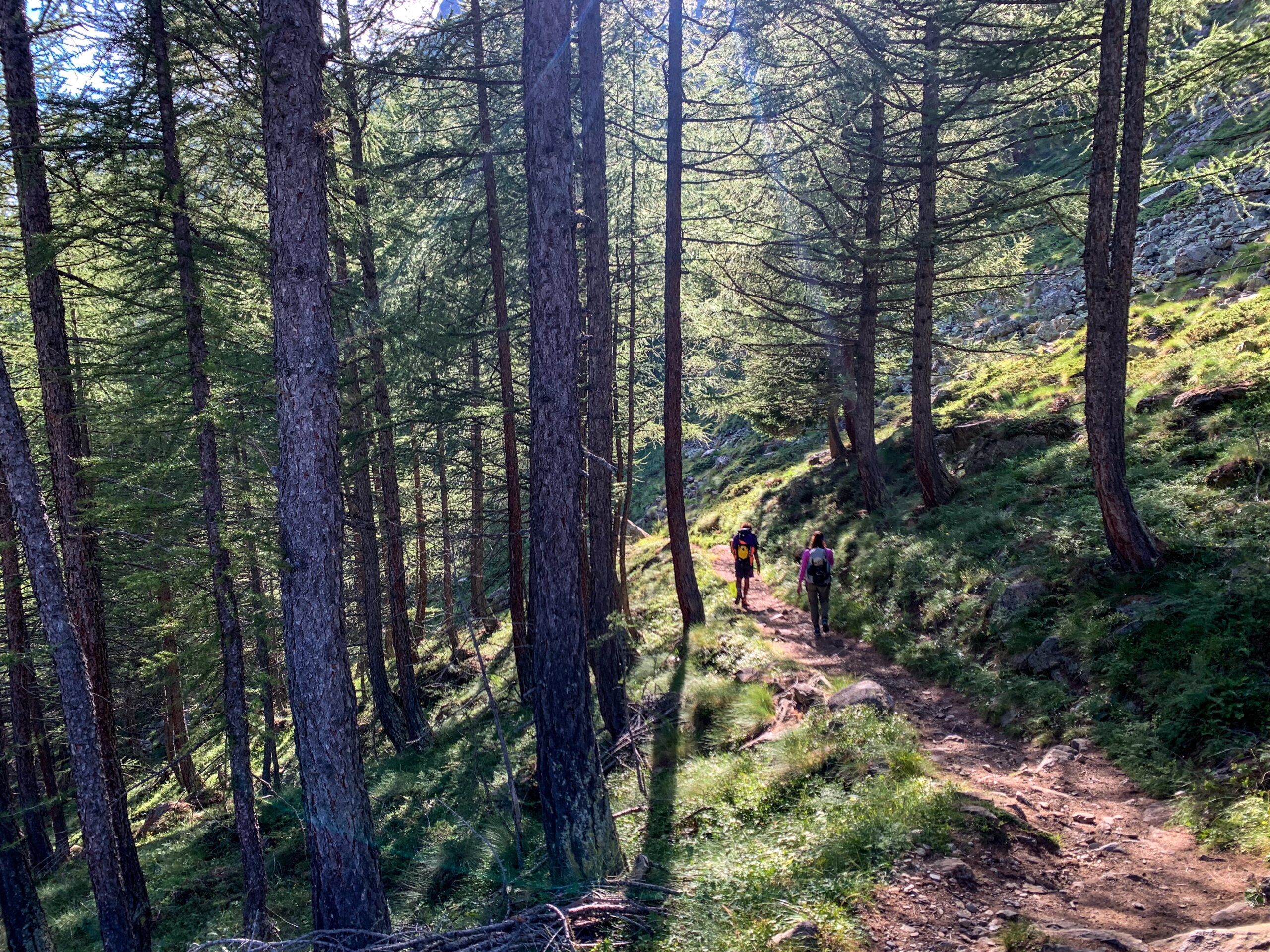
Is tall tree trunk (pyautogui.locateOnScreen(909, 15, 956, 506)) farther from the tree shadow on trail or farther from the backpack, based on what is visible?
the tree shadow on trail

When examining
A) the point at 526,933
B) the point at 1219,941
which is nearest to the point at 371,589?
the point at 526,933

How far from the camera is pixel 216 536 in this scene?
909 centimetres

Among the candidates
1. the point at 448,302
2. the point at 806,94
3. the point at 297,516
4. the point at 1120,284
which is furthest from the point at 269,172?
the point at 806,94

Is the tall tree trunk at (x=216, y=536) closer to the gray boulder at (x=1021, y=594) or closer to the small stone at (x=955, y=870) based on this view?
the small stone at (x=955, y=870)

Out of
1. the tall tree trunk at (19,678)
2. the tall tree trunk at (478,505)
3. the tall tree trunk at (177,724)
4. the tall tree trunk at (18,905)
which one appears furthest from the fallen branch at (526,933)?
the tall tree trunk at (177,724)

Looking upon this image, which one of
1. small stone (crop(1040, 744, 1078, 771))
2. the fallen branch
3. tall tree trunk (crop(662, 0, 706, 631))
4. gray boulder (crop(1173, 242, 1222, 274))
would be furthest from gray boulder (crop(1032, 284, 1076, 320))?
the fallen branch

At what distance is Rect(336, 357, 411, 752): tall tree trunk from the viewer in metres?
13.2

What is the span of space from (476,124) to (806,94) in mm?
6503

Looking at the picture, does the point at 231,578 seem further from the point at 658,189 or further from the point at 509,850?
the point at 658,189

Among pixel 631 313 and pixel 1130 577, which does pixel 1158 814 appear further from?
pixel 631 313

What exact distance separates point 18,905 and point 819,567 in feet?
44.6

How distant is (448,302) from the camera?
14312 mm

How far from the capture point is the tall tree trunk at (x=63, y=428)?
8.62 m

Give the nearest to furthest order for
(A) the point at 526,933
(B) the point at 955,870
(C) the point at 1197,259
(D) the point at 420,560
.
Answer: (A) the point at 526,933 → (B) the point at 955,870 → (D) the point at 420,560 → (C) the point at 1197,259
